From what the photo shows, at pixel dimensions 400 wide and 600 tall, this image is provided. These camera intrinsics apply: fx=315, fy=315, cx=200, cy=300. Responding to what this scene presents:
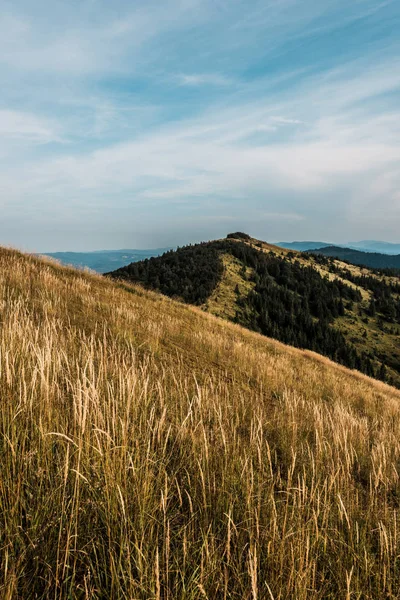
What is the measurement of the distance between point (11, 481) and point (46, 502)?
0.91 ft

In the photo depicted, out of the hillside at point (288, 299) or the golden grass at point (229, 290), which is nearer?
the golden grass at point (229, 290)

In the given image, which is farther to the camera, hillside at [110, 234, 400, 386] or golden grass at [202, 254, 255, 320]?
hillside at [110, 234, 400, 386]

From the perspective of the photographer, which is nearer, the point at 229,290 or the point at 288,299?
the point at 229,290

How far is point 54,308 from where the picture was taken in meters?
6.99

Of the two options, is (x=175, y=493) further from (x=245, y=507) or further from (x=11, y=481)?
(x=11, y=481)

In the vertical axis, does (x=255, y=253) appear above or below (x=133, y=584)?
above

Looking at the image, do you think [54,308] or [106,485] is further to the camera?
[54,308]

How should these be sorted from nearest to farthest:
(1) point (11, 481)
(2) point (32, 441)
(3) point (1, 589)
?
(3) point (1, 589) → (1) point (11, 481) → (2) point (32, 441)

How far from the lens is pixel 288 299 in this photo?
119 metres

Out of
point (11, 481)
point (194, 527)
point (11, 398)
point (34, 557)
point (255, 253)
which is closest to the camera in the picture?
point (34, 557)

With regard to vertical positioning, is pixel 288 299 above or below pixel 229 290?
below

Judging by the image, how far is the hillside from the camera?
95625 mm

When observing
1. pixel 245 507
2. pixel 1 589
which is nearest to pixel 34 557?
pixel 1 589

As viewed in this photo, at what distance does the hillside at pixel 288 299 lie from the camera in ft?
314
